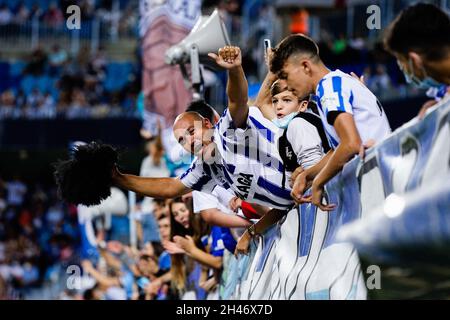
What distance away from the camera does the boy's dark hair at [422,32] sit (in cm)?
340

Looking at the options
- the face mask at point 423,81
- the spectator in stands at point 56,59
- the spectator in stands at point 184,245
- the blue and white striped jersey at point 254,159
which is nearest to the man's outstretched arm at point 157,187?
the blue and white striped jersey at point 254,159

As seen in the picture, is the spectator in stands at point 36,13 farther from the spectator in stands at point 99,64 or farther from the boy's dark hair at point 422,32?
the boy's dark hair at point 422,32

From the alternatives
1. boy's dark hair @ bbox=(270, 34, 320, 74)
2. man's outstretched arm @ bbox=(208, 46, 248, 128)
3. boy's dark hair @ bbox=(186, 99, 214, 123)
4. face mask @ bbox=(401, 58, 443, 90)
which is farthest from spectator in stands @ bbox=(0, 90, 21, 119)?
face mask @ bbox=(401, 58, 443, 90)

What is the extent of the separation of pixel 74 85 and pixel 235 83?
67.8 ft

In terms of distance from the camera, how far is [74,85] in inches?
1000

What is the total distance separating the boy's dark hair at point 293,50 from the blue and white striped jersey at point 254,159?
53 centimetres

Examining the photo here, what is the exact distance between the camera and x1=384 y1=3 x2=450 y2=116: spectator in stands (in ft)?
11.1

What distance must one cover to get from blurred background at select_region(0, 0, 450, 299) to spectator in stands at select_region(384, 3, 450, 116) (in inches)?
491

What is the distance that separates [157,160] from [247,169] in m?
5.64

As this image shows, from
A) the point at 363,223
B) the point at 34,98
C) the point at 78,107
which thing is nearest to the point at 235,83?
the point at 363,223

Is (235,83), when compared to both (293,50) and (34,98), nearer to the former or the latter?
(293,50)

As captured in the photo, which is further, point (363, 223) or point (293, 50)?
point (293, 50)

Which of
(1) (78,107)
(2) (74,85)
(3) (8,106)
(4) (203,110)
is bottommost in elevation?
(4) (203,110)
